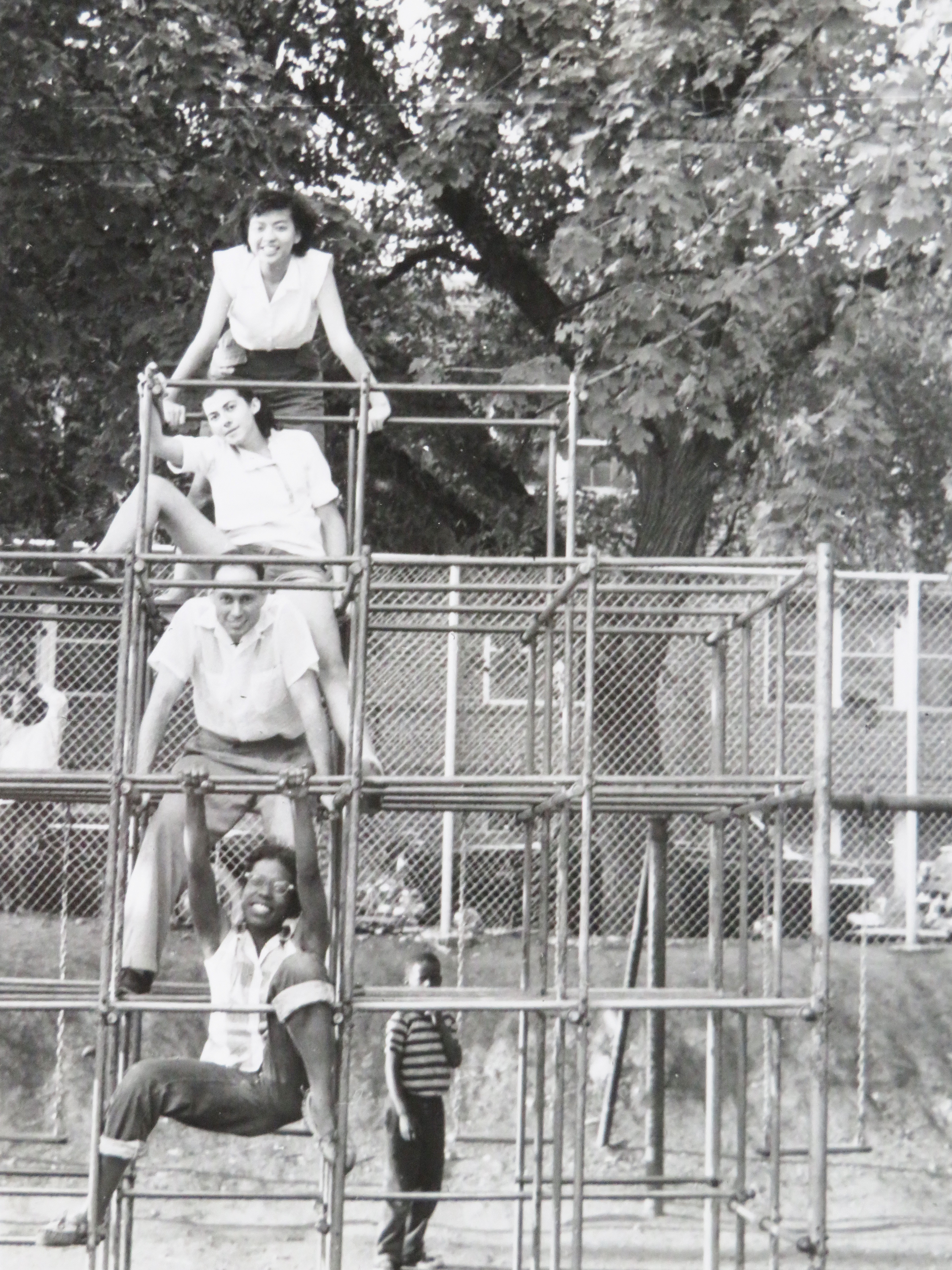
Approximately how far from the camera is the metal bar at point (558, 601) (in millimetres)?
6090

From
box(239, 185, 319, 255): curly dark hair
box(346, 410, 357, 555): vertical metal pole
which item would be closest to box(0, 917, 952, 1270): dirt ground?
box(346, 410, 357, 555): vertical metal pole

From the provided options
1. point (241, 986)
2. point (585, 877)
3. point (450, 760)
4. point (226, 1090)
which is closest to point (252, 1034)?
point (241, 986)

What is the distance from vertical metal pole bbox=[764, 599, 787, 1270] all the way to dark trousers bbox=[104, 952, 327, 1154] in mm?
1565

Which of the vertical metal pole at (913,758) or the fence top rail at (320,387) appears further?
the vertical metal pole at (913,758)

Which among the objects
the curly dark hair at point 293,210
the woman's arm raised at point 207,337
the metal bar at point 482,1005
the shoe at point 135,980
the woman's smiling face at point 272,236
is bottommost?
the metal bar at point 482,1005

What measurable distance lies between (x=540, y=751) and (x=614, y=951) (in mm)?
1550

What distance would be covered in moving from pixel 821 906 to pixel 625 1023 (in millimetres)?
3421

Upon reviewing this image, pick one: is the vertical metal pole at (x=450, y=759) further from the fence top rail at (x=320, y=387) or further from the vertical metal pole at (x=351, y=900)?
the vertical metal pole at (x=351, y=900)

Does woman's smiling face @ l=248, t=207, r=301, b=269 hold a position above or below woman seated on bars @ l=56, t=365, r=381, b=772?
above

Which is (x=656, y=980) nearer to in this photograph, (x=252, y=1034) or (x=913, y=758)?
(x=252, y=1034)

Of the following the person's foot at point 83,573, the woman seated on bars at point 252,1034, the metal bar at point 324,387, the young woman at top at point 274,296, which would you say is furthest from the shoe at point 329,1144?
the young woman at top at point 274,296

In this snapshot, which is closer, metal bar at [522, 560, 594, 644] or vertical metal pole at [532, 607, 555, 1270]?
metal bar at [522, 560, 594, 644]

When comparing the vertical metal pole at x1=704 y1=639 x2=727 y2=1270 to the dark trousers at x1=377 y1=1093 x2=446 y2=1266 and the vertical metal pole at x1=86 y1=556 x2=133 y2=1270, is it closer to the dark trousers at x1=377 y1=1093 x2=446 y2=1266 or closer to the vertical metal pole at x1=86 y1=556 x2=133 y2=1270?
the dark trousers at x1=377 y1=1093 x2=446 y2=1266

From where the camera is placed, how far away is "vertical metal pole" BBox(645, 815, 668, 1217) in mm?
8812
